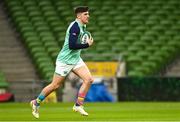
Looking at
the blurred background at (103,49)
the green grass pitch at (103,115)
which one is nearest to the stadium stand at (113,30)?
the blurred background at (103,49)

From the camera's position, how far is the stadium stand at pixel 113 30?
27.1m

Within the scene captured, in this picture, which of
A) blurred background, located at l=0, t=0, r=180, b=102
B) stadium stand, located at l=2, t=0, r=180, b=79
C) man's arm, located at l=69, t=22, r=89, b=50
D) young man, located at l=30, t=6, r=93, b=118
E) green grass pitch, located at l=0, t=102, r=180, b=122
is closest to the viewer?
man's arm, located at l=69, t=22, r=89, b=50

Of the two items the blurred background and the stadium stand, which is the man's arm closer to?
the blurred background

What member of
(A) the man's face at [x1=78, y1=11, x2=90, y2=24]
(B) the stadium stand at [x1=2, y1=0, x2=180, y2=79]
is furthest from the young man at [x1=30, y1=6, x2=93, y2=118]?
(B) the stadium stand at [x1=2, y1=0, x2=180, y2=79]

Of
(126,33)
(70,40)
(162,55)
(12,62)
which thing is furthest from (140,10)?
(70,40)

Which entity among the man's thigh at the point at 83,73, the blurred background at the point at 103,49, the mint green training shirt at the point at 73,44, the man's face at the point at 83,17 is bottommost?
the blurred background at the point at 103,49

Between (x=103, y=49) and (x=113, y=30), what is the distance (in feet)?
5.62

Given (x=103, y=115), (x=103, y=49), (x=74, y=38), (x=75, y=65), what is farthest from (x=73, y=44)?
(x=103, y=49)

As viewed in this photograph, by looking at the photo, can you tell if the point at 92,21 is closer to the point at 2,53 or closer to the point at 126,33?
the point at 126,33

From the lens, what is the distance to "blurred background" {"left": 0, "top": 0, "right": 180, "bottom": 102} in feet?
81.4

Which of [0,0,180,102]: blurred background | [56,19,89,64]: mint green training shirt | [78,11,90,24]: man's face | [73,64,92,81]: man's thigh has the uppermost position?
[78,11,90,24]: man's face

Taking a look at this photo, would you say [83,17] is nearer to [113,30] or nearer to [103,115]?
[103,115]

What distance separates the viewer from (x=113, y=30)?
29.2m

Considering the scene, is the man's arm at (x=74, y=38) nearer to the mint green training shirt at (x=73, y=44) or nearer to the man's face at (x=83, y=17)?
A: the mint green training shirt at (x=73, y=44)
